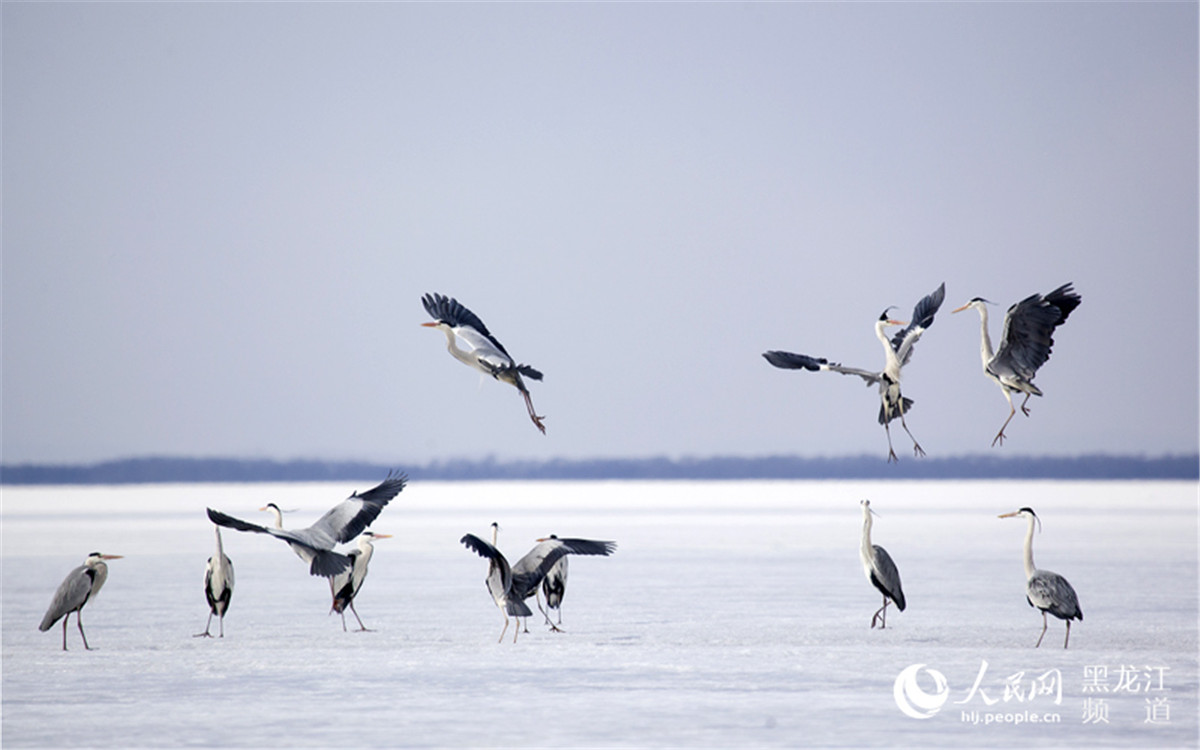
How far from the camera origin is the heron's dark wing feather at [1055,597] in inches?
360

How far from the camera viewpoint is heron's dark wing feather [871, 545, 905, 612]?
10113 millimetres

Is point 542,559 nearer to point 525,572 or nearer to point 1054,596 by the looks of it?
point 525,572

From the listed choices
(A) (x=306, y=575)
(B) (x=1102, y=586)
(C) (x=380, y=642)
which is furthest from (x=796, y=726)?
(A) (x=306, y=575)

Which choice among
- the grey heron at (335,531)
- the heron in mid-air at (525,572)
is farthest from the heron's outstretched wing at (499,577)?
A: the grey heron at (335,531)

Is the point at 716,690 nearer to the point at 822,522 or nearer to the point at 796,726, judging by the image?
the point at 796,726

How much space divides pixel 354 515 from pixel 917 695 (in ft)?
13.8

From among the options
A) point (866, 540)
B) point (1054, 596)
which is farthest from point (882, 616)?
point (1054, 596)

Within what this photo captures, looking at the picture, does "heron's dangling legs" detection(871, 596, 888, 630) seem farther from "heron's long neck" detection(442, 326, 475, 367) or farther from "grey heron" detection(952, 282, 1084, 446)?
"heron's long neck" detection(442, 326, 475, 367)

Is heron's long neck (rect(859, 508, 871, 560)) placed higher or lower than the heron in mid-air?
higher

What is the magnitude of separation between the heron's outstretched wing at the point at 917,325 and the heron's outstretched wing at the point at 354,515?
3982 millimetres

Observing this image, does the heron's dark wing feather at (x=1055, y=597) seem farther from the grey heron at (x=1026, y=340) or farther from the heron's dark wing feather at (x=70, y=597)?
the heron's dark wing feather at (x=70, y=597)

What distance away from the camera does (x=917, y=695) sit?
25.2ft

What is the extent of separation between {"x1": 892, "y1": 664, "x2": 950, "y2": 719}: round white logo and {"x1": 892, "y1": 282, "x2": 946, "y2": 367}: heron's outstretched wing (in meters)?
3.08

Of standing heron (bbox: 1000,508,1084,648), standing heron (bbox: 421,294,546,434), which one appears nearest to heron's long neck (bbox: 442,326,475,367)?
standing heron (bbox: 421,294,546,434)
